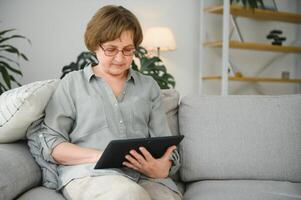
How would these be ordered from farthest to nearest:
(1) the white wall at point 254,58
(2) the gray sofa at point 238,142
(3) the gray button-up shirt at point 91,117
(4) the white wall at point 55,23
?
(1) the white wall at point 254,58, (4) the white wall at point 55,23, (2) the gray sofa at point 238,142, (3) the gray button-up shirt at point 91,117

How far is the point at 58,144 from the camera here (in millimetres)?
1173

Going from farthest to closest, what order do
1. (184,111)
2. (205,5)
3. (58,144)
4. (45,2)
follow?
(205,5), (45,2), (184,111), (58,144)

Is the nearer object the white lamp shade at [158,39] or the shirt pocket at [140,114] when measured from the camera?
the shirt pocket at [140,114]

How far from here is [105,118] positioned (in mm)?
1232

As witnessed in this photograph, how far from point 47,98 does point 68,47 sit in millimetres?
2229

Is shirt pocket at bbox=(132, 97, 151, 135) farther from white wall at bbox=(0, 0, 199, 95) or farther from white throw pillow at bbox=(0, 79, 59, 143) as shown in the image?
white wall at bbox=(0, 0, 199, 95)

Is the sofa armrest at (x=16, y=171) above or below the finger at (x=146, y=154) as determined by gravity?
below

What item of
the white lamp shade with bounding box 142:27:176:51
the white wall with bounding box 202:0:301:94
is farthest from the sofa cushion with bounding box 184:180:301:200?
the white wall with bounding box 202:0:301:94

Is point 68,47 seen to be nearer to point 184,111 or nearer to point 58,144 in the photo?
point 184,111

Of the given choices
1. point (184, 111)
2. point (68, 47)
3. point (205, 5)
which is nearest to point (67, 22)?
point (68, 47)

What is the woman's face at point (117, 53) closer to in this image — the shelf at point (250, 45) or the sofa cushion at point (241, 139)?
the sofa cushion at point (241, 139)

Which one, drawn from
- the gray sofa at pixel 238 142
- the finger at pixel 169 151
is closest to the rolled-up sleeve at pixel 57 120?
the finger at pixel 169 151

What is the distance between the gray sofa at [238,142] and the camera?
1.47 meters

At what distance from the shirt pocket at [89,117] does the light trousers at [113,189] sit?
178 mm
